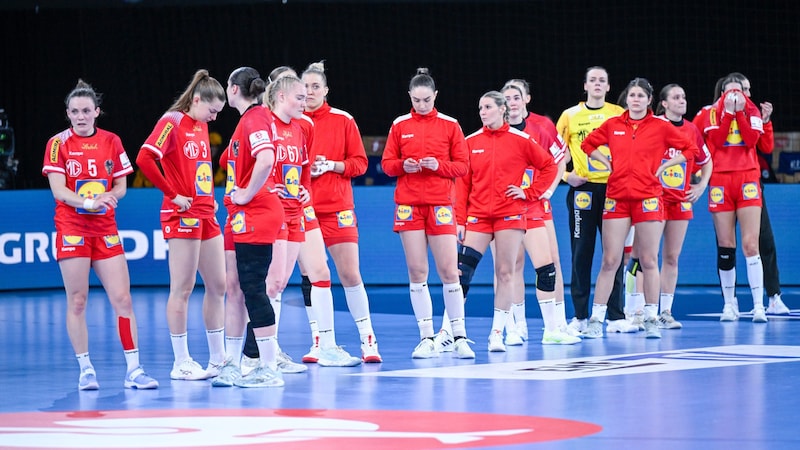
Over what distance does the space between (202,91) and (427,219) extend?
6.26 ft

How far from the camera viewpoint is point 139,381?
7395 millimetres

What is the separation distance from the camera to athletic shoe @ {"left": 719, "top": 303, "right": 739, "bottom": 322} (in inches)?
437

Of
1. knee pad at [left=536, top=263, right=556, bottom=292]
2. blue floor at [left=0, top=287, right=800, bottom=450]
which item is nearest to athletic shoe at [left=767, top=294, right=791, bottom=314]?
blue floor at [left=0, top=287, right=800, bottom=450]

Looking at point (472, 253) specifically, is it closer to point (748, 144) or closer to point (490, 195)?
point (490, 195)

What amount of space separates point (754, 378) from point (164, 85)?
1303cm

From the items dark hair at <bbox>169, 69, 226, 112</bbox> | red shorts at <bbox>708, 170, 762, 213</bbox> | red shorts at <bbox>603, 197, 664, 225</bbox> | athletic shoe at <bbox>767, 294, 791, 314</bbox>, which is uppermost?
dark hair at <bbox>169, 69, 226, 112</bbox>

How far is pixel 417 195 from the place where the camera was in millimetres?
8664

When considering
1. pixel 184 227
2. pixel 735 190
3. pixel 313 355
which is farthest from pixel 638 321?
pixel 184 227

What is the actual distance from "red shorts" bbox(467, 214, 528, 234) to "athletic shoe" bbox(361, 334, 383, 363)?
3.90 feet

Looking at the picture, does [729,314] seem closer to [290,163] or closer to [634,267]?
[634,267]

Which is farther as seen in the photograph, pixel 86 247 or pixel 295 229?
pixel 295 229

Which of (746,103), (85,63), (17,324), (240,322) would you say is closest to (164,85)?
(85,63)

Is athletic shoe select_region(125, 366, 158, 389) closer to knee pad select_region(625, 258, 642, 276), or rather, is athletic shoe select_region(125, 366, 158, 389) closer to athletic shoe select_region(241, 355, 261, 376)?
athletic shoe select_region(241, 355, 261, 376)

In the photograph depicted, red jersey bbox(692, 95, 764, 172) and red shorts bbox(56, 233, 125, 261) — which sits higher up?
red jersey bbox(692, 95, 764, 172)
